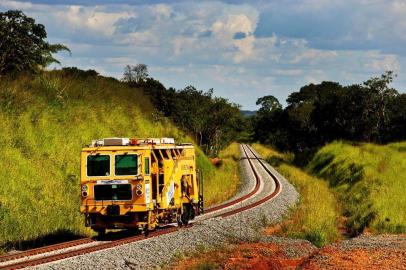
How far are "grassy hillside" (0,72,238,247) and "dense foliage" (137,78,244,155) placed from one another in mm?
19303

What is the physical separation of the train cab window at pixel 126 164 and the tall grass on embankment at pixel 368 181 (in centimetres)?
1216

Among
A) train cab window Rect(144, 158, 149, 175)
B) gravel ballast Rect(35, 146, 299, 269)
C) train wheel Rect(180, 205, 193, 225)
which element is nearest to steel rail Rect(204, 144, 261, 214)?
gravel ballast Rect(35, 146, 299, 269)

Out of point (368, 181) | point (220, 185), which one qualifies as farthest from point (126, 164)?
point (220, 185)

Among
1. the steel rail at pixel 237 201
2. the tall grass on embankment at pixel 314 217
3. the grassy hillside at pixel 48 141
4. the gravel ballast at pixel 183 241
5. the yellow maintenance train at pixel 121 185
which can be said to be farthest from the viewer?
the steel rail at pixel 237 201

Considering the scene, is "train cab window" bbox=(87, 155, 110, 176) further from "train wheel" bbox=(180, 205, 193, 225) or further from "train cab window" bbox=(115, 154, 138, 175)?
"train wheel" bbox=(180, 205, 193, 225)

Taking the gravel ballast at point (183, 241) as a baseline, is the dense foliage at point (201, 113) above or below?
above

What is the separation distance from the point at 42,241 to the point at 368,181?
2610 centimetres

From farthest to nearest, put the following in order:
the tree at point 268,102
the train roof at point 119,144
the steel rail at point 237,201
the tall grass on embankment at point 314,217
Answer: the tree at point 268,102 < the steel rail at point 237,201 < the tall grass on embankment at point 314,217 < the train roof at point 119,144

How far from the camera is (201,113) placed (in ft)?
237

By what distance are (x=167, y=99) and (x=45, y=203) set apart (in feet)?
114

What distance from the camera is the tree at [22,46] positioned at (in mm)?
27062

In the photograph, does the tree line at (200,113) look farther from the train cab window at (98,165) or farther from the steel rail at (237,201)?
the train cab window at (98,165)

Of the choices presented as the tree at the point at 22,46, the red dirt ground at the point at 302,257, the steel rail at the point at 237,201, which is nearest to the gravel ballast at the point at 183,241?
the red dirt ground at the point at 302,257

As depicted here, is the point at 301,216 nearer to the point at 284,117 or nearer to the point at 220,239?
the point at 220,239
